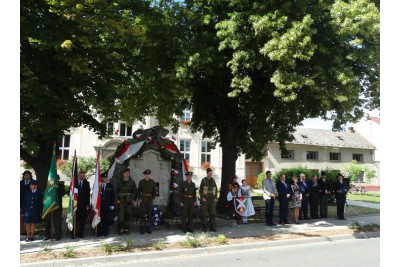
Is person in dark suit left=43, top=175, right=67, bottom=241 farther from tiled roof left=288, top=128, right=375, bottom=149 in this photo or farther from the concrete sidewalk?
tiled roof left=288, top=128, right=375, bottom=149

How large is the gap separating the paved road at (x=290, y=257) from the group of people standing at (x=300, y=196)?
10.2 feet

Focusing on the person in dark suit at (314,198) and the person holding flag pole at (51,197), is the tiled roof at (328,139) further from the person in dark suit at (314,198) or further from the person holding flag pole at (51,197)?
the person holding flag pole at (51,197)

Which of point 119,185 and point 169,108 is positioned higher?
point 169,108

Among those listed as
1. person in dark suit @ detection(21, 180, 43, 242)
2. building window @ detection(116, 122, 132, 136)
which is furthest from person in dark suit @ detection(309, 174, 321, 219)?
building window @ detection(116, 122, 132, 136)

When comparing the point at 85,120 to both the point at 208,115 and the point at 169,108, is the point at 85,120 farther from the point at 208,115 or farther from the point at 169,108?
the point at 208,115

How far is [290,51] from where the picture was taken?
10.1 meters

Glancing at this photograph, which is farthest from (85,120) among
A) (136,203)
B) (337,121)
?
(337,121)

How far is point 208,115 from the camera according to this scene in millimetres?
17203

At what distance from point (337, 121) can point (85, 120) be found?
10.6 m

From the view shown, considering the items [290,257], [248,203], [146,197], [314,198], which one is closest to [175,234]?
[146,197]

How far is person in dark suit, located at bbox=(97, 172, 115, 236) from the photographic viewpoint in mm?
10438

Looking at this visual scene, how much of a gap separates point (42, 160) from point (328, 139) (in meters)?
35.8

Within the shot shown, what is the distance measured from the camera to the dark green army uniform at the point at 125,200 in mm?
10742

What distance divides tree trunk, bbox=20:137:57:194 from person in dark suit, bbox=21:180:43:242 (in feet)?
9.21
